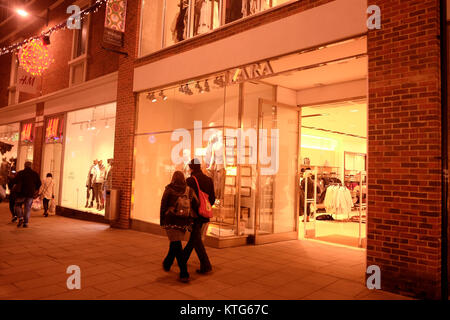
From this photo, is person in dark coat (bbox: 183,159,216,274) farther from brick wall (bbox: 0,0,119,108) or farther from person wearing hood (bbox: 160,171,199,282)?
brick wall (bbox: 0,0,119,108)

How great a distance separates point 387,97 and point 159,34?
7.03 m

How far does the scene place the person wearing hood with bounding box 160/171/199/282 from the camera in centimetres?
504

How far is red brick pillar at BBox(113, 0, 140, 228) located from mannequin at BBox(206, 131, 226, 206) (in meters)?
2.69

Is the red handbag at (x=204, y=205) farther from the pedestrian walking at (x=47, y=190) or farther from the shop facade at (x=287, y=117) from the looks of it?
the pedestrian walking at (x=47, y=190)

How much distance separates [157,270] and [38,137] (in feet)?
37.9

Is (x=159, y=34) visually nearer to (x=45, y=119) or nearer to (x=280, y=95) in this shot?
(x=280, y=95)

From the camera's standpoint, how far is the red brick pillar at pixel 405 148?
4.53 metres

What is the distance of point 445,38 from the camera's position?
4.68 meters

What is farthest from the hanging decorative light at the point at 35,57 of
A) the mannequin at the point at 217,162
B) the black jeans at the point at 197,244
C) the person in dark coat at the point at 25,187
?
the black jeans at the point at 197,244

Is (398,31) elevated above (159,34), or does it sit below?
below

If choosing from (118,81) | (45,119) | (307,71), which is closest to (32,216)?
(45,119)

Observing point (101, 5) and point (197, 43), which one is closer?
point (197, 43)

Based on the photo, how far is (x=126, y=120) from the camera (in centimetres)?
1028

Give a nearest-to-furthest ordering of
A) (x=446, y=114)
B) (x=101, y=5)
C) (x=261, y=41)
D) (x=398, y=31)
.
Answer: (x=446, y=114)
(x=398, y=31)
(x=261, y=41)
(x=101, y=5)
